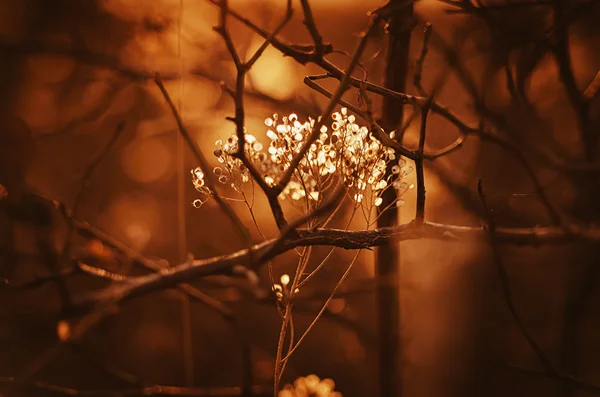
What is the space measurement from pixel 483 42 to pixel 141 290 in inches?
40.0

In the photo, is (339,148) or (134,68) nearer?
(339,148)

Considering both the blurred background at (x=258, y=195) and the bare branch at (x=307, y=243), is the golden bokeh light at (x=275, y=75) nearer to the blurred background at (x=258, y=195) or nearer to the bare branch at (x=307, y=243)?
the blurred background at (x=258, y=195)

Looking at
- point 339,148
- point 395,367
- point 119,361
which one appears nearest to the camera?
point 339,148

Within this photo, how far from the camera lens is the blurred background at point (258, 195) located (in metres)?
1.17

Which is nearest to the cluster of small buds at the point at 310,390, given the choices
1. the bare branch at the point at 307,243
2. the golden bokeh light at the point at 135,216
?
the bare branch at the point at 307,243

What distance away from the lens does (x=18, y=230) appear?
1.24m

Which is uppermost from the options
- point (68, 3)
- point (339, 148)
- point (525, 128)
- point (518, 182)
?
point (68, 3)

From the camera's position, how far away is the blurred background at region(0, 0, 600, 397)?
3.83ft

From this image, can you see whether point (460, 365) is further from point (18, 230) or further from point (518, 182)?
point (18, 230)

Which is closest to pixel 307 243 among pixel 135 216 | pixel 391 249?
pixel 391 249

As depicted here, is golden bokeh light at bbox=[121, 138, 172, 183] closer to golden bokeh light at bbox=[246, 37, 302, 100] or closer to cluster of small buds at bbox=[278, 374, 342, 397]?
golden bokeh light at bbox=[246, 37, 302, 100]

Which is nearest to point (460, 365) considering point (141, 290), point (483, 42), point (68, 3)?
point (483, 42)

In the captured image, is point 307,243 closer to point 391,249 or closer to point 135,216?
point 391,249

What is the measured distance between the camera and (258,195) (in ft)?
3.79
